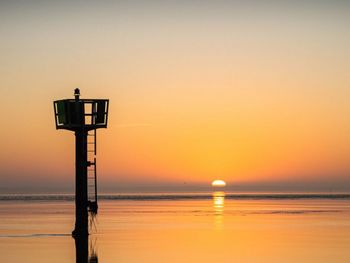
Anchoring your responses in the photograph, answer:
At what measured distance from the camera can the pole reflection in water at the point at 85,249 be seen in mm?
35469

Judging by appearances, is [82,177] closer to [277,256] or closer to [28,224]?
[277,256]

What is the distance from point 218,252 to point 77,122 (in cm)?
1004

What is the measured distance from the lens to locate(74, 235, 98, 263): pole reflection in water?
35.5 metres

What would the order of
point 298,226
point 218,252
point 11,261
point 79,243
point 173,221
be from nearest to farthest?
point 11,261 < point 218,252 < point 79,243 < point 298,226 < point 173,221

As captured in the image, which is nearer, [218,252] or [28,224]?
[218,252]

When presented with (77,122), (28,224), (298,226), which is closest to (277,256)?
(77,122)

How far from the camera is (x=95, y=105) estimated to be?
44375 millimetres

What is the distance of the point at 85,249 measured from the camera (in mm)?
39594

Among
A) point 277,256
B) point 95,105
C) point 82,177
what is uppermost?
point 95,105

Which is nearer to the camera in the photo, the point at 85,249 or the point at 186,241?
the point at 85,249

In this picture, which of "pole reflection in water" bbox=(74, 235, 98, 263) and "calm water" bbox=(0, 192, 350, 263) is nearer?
"pole reflection in water" bbox=(74, 235, 98, 263)

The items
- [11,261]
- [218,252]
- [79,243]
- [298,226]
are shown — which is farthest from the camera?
[298,226]

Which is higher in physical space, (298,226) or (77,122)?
(77,122)

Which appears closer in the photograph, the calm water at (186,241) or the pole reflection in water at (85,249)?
the pole reflection in water at (85,249)
